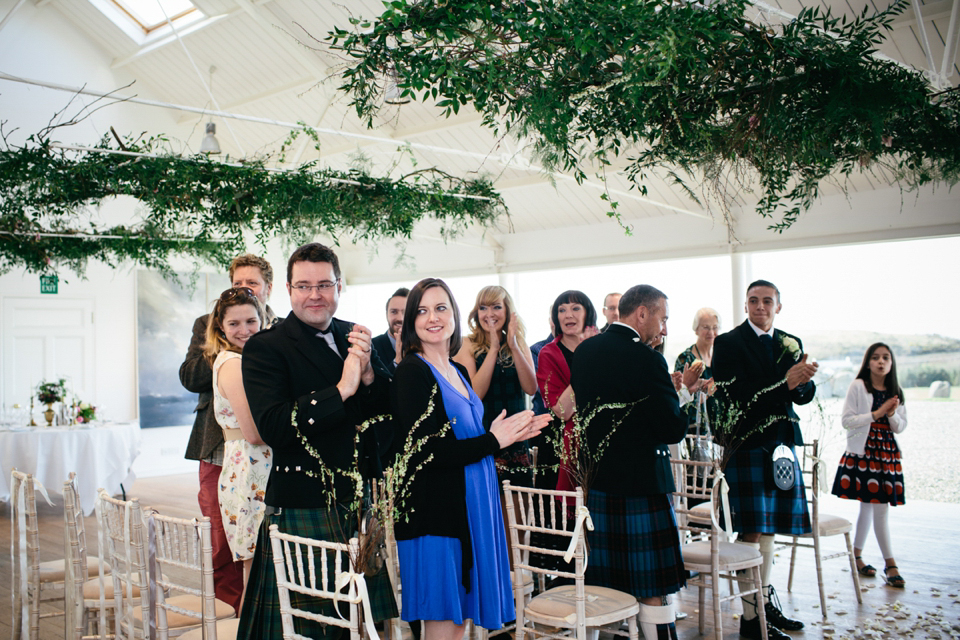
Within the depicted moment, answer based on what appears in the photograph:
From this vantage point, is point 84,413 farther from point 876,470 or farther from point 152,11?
point 876,470

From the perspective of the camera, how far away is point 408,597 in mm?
2469

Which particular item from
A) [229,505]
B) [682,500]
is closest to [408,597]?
[229,505]

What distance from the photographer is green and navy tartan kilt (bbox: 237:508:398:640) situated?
2.35 metres

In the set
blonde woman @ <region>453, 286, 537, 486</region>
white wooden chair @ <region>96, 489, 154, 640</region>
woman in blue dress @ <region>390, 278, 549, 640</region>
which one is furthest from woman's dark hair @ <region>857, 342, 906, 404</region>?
white wooden chair @ <region>96, 489, 154, 640</region>

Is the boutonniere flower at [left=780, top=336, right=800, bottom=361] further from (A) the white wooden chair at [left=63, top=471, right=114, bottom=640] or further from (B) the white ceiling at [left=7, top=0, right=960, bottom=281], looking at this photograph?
(B) the white ceiling at [left=7, top=0, right=960, bottom=281]

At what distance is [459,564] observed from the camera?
2492 millimetres

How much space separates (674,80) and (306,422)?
156 centimetres

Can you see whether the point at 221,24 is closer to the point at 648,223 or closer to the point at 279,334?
the point at 648,223

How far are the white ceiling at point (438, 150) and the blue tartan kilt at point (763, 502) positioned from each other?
495 centimetres

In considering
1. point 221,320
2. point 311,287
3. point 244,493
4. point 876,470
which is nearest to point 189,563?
point 244,493

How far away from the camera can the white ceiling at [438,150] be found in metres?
8.96

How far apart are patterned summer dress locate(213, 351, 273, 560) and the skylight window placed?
30.6 ft

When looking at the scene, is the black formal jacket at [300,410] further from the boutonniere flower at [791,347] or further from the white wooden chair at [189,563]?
the boutonniere flower at [791,347]

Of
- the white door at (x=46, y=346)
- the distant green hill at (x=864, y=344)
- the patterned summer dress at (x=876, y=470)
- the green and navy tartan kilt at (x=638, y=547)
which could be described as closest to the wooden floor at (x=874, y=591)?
the patterned summer dress at (x=876, y=470)
